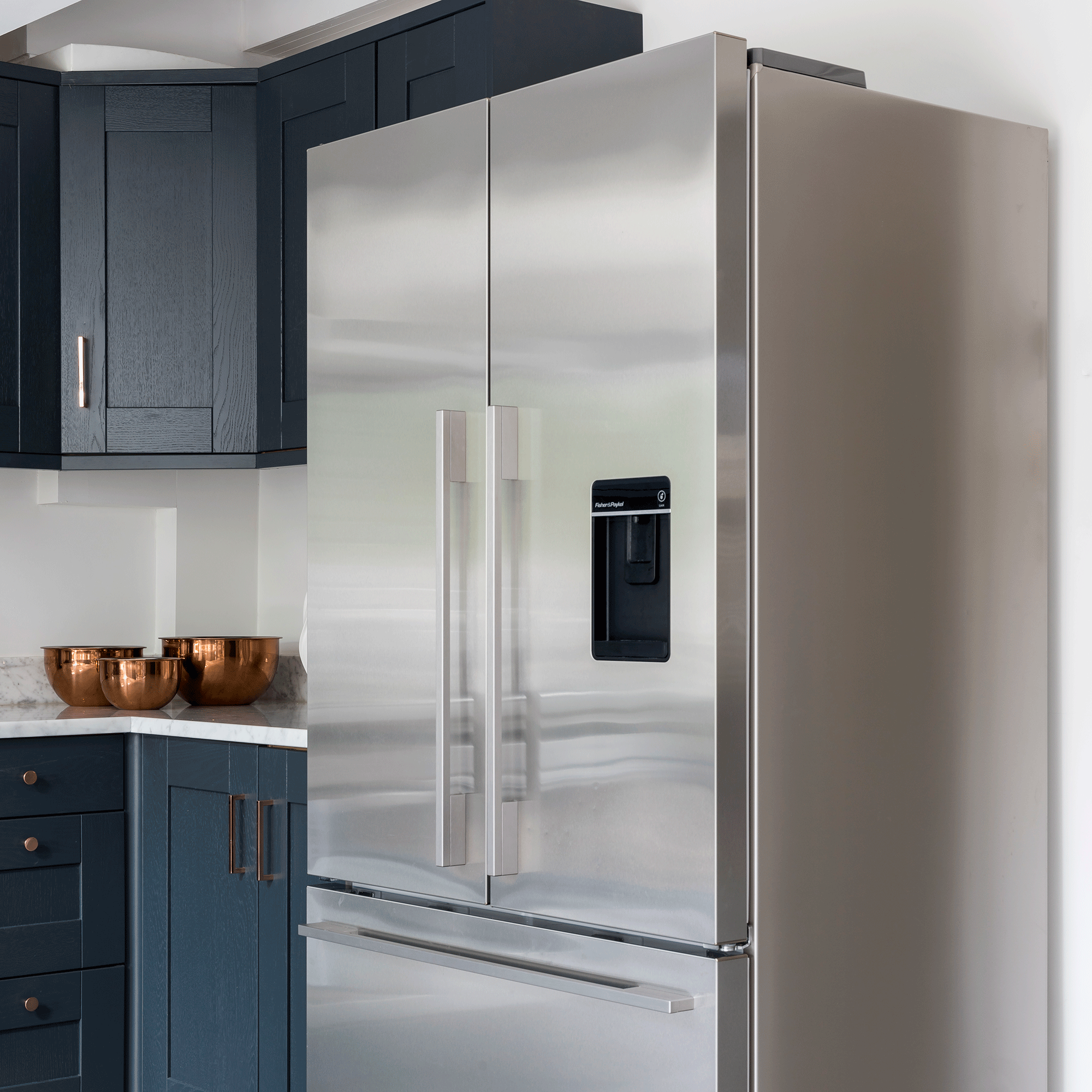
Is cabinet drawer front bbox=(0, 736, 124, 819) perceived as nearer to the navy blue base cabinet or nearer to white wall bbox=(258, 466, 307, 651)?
the navy blue base cabinet

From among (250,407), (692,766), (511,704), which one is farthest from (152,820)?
(692,766)

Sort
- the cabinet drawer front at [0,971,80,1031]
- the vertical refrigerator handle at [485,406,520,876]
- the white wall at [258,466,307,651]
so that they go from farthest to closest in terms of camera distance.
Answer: the white wall at [258,466,307,651] → the cabinet drawer front at [0,971,80,1031] → the vertical refrigerator handle at [485,406,520,876]

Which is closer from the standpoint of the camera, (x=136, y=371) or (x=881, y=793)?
(x=881, y=793)

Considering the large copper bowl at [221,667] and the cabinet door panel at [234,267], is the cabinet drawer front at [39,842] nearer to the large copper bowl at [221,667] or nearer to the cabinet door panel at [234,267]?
the large copper bowl at [221,667]

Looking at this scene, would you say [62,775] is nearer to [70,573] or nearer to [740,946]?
[70,573]

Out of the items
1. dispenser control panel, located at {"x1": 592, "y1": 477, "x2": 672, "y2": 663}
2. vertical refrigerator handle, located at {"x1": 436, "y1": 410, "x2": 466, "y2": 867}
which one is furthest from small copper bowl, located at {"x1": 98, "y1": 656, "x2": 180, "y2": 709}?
dispenser control panel, located at {"x1": 592, "y1": 477, "x2": 672, "y2": 663}

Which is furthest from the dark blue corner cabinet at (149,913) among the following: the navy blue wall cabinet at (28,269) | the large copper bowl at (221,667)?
the navy blue wall cabinet at (28,269)

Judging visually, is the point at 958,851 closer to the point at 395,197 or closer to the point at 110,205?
the point at 395,197

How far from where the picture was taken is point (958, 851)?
1885 mm

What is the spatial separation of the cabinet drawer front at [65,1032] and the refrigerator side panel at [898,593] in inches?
69.3

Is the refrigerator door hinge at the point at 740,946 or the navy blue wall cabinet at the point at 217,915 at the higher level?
the refrigerator door hinge at the point at 740,946

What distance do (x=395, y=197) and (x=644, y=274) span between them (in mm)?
513

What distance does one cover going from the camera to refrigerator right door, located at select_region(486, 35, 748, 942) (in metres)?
1.66

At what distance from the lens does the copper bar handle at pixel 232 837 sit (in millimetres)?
2750
